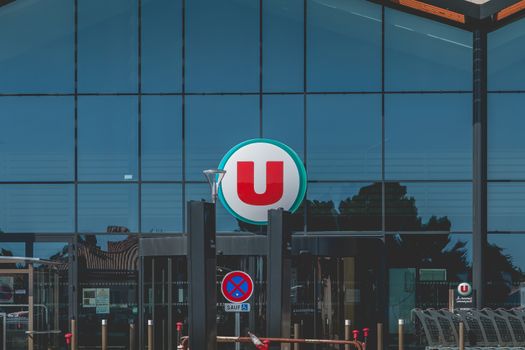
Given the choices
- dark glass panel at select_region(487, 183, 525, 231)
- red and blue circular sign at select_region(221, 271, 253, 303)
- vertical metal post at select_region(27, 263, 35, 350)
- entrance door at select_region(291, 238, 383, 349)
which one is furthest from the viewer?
dark glass panel at select_region(487, 183, 525, 231)

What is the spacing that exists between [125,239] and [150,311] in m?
2.05

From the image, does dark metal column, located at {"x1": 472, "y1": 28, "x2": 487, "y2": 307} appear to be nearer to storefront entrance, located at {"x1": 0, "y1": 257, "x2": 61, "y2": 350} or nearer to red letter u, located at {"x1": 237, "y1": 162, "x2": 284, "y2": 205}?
red letter u, located at {"x1": 237, "y1": 162, "x2": 284, "y2": 205}

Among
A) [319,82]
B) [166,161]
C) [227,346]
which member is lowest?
[227,346]

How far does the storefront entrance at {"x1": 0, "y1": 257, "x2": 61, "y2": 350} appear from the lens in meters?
20.8

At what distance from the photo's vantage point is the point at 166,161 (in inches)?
953

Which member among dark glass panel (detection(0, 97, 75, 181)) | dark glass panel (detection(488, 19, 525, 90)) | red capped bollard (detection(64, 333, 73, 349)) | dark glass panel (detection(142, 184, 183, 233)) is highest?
dark glass panel (detection(488, 19, 525, 90))

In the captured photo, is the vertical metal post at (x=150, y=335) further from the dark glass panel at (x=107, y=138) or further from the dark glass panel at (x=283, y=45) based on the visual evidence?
the dark glass panel at (x=283, y=45)

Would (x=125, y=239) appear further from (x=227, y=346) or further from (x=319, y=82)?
(x=319, y=82)

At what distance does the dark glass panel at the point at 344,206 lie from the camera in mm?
23984

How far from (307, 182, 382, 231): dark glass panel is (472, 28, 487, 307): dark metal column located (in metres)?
2.11

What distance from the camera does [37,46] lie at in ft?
80.6

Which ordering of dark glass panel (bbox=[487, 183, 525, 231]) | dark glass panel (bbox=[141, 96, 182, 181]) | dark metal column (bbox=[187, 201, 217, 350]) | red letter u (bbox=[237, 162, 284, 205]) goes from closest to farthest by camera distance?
dark metal column (bbox=[187, 201, 217, 350])
red letter u (bbox=[237, 162, 284, 205])
dark glass panel (bbox=[487, 183, 525, 231])
dark glass panel (bbox=[141, 96, 182, 181])

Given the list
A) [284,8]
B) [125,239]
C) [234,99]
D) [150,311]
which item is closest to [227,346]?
[150,311]

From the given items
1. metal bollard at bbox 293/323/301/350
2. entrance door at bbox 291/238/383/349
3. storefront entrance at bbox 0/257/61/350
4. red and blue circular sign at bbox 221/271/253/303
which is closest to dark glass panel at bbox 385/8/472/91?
entrance door at bbox 291/238/383/349
